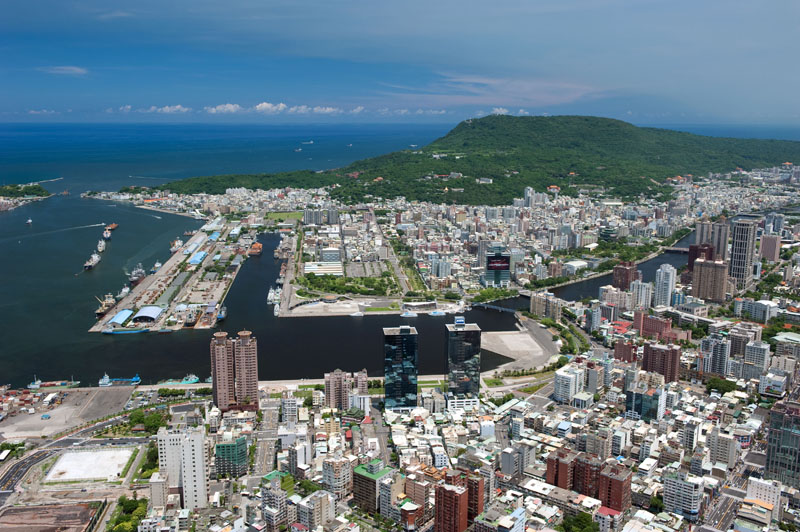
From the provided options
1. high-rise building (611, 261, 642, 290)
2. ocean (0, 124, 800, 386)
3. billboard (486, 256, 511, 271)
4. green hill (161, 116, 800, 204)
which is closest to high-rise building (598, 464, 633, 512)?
ocean (0, 124, 800, 386)

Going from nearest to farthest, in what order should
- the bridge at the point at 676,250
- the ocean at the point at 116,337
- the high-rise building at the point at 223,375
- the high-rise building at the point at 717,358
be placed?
1. the high-rise building at the point at 223,375
2. the high-rise building at the point at 717,358
3. the ocean at the point at 116,337
4. the bridge at the point at 676,250

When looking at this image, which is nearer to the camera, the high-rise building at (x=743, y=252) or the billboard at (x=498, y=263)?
the billboard at (x=498, y=263)

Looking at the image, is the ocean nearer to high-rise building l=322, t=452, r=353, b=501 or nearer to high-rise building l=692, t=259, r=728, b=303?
high-rise building l=692, t=259, r=728, b=303

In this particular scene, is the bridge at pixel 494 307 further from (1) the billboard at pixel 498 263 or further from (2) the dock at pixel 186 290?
(2) the dock at pixel 186 290

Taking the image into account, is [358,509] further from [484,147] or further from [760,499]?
[484,147]

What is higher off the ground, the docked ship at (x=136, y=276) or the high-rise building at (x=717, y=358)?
the docked ship at (x=136, y=276)

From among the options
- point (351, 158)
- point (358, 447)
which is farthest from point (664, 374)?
point (351, 158)

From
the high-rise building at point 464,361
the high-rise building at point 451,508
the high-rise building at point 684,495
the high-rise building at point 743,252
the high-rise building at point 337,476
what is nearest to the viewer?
the high-rise building at point 451,508

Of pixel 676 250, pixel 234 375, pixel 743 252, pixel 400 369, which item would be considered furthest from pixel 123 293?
pixel 676 250

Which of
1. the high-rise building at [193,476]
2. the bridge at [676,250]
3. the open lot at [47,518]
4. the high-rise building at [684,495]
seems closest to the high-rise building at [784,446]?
the high-rise building at [684,495]
